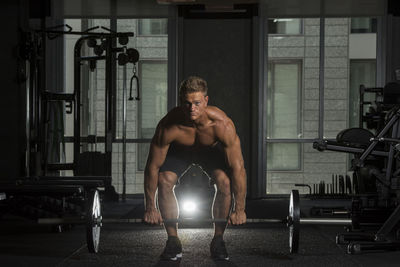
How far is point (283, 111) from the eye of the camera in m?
8.62

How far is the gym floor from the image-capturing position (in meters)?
3.82

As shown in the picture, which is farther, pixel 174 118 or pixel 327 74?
pixel 327 74

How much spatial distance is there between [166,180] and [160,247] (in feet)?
2.90

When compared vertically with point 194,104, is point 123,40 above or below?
above

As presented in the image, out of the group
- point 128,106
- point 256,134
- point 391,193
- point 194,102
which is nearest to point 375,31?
point 256,134

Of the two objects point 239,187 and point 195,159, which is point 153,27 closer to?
point 195,159

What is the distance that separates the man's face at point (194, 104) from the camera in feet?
11.0

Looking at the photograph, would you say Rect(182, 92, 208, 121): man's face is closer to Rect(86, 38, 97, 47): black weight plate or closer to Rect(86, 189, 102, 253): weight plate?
Rect(86, 189, 102, 253): weight plate

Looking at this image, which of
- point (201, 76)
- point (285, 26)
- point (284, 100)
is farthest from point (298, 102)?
point (201, 76)

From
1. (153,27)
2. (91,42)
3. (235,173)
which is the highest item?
(153,27)

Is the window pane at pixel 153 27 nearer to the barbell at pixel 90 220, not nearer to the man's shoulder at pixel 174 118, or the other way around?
the barbell at pixel 90 220

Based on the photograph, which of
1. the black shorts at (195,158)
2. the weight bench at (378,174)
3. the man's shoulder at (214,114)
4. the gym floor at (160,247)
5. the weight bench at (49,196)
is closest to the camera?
the man's shoulder at (214,114)

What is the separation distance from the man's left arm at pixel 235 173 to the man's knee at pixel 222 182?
0.14 feet

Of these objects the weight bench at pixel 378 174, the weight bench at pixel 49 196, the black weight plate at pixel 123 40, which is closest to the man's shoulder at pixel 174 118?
the weight bench at pixel 49 196
